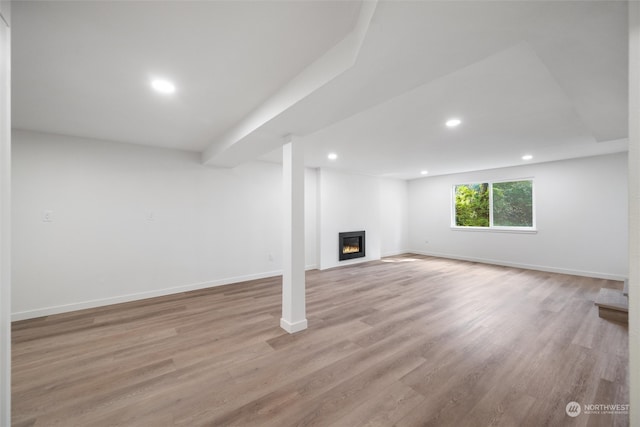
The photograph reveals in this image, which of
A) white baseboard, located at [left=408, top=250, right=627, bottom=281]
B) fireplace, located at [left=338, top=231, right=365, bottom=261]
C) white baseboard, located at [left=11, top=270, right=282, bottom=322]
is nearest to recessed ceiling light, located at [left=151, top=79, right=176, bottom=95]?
white baseboard, located at [left=11, top=270, right=282, bottom=322]

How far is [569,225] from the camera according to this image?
16.9ft

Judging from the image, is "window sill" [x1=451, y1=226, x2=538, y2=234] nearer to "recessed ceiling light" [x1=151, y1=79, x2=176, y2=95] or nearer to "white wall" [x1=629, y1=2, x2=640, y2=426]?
"white wall" [x1=629, y1=2, x2=640, y2=426]

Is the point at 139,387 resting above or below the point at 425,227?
below

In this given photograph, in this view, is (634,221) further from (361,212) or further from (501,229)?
(501,229)

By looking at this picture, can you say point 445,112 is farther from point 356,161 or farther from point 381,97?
point 356,161

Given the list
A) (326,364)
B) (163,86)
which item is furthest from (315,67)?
(326,364)

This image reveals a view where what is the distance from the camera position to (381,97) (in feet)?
6.08

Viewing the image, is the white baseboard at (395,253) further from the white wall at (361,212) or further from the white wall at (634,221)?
the white wall at (634,221)

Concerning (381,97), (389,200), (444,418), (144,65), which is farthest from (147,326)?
(389,200)

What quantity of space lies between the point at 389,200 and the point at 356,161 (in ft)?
9.72

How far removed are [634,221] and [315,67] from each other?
1.80 metres

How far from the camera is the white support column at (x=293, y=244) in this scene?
2713mm

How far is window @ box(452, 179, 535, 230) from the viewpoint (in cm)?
586

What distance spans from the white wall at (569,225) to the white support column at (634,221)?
5839mm
